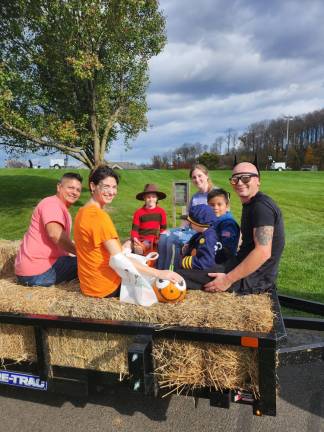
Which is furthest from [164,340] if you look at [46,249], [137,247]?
[137,247]

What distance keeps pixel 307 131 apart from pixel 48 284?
99.9 m

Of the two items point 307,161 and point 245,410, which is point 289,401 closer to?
point 245,410

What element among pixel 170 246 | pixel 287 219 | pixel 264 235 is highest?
pixel 264 235

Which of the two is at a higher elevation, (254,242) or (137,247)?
(254,242)

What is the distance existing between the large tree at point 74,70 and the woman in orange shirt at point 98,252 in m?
9.60

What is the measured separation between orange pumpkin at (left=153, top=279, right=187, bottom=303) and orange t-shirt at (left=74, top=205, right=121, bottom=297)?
17.9 inches

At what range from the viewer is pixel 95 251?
308cm

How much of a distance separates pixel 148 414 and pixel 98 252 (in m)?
1.50

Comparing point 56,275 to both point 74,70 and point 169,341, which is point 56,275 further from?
point 74,70

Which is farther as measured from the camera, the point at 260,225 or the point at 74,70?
the point at 74,70

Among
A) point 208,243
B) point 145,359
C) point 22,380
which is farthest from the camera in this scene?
point 208,243

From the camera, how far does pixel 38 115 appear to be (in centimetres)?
1305

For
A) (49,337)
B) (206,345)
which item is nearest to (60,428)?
(49,337)

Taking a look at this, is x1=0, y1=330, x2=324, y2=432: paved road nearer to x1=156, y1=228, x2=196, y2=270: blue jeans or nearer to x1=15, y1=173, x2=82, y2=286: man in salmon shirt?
x1=15, y1=173, x2=82, y2=286: man in salmon shirt
